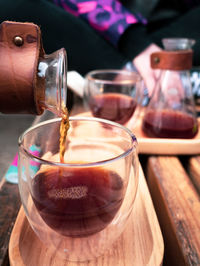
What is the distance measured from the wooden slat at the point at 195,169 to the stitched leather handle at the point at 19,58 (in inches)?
13.8

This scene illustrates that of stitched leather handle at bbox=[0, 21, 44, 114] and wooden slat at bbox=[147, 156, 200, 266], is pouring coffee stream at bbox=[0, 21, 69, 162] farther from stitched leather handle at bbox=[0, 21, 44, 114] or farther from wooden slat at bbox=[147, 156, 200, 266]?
wooden slat at bbox=[147, 156, 200, 266]

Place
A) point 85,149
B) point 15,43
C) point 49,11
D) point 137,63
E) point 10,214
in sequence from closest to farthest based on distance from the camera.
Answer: point 15,43 → point 10,214 → point 85,149 → point 49,11 → point 137,63

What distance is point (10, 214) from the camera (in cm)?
42

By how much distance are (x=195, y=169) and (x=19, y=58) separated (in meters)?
0.39

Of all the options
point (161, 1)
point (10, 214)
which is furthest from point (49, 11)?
point (161, 1)

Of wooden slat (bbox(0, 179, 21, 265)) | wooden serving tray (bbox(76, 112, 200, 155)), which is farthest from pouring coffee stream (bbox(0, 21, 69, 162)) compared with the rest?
wooden serving tray (bbox(76, 112, 200, 155))

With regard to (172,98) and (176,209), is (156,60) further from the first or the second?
(176,209)

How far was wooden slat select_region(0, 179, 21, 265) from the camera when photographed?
36 cm

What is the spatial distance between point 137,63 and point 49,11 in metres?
0.37

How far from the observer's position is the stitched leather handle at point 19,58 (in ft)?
1.05

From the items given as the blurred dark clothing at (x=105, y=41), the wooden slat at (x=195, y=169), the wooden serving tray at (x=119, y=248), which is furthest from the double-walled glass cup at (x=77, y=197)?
the blurred dark clothing at (x=105, y=41)

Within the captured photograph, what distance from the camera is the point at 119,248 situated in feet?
1.22

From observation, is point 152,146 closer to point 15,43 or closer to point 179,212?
point 179,212

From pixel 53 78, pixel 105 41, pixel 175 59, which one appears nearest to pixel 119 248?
pixel 53 78
